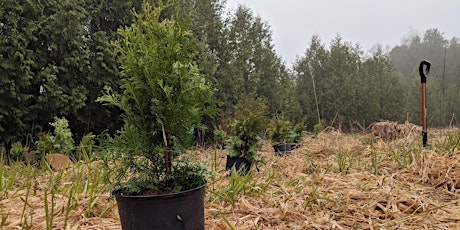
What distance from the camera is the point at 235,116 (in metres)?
10.2

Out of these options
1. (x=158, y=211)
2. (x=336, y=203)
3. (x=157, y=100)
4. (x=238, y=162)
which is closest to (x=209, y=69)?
(x=238, y=162)

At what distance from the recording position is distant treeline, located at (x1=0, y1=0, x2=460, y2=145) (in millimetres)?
7375

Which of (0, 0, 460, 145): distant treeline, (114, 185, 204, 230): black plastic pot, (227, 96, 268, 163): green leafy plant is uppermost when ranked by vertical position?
(0, 0, 460, 145): distant treeline

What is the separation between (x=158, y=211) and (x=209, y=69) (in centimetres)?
900

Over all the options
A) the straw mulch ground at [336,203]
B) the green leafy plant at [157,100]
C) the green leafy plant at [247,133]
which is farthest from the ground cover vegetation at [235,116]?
the green leafy plant at [247,133]

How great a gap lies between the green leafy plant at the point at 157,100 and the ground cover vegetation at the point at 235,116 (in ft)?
0.42

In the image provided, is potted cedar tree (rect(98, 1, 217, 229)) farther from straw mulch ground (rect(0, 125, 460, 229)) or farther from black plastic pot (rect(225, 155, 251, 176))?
black plastic pot (rect(225, 155, 251, 176))

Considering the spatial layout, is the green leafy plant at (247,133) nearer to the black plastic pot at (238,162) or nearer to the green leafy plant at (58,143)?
the black plastic pot at (238,162)

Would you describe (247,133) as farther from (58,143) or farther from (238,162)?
(58,143)

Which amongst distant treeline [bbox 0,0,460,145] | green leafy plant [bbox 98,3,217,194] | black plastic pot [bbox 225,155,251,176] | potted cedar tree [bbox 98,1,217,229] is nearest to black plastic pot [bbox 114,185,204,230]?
potted cedar tree [bbox 98,1,217,229]

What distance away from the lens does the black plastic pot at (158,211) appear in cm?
152

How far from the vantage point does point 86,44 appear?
892cm

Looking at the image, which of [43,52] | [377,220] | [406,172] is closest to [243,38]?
[43,52]

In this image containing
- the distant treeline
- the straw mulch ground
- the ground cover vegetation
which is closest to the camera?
the straw mulch ground
